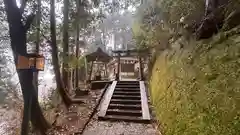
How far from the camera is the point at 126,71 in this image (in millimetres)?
21125

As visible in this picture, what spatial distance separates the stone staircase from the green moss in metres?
1.99

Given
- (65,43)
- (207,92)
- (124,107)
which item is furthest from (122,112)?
(65,43)

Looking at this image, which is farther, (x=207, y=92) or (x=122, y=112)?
(x=122, y=112)

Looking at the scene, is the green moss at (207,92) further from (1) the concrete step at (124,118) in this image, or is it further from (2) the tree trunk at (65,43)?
(2) the tree trunk at (65,43)

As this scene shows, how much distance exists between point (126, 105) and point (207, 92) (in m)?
4.86

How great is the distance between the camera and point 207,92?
4.16 meters

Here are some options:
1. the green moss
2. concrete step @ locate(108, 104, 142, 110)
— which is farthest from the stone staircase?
the green moss

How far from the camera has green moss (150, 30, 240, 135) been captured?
3.39m

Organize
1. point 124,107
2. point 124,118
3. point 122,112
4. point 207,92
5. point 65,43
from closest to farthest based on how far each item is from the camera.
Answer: point 207,92 < point 124,118 < point 122,112 < point 124,107 < point 65,43

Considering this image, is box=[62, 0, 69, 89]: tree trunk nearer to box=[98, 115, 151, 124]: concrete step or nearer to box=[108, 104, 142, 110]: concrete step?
box=[108, 104, 142, 110]: concrete step

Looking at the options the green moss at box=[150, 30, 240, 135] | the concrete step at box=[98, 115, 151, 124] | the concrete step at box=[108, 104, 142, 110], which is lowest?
the concrete step at box=[98, 115, 151, 124]

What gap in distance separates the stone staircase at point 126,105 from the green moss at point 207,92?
6.51ft

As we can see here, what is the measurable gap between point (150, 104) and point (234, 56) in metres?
4.97

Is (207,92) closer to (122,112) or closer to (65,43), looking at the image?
(122,112)
